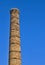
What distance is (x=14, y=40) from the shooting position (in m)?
18.8

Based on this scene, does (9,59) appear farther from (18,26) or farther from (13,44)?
(18,26)

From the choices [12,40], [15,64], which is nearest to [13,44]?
[12,40]

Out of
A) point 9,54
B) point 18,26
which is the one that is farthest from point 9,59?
point 18,26

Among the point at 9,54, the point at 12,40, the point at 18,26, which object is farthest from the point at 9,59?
the point at 18,26

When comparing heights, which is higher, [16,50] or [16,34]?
[16,34]

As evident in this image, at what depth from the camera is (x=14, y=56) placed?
18.4 m

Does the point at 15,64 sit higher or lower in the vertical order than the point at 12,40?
lower

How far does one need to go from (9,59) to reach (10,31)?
238 cm

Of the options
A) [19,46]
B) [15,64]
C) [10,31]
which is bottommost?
[15,64]

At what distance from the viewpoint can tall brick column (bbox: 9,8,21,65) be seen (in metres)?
18.4

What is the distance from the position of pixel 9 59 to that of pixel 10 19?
346cm

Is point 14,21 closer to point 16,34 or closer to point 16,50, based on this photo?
point 16,34

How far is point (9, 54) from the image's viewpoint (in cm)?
1873

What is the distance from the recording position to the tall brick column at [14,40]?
18391 mm
